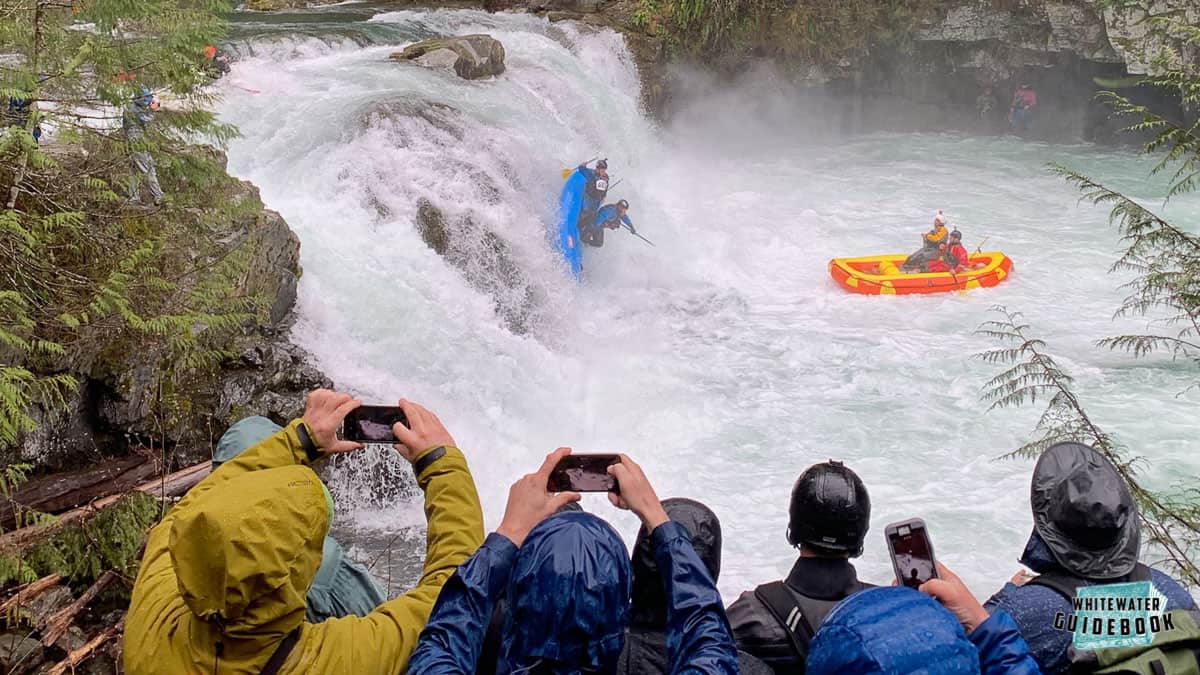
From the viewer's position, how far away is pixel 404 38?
14.3 meters

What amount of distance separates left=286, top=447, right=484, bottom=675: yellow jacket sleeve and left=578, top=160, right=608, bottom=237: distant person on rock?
8.03 m

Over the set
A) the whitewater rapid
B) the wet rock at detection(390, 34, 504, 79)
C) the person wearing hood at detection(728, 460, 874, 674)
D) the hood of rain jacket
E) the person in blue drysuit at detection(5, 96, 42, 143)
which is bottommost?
the whitewater rapid

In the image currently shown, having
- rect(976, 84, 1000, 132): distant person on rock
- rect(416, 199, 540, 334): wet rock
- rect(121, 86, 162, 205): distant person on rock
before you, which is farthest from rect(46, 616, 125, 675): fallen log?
rect(976, 84, 1000, 132): distant person on rock

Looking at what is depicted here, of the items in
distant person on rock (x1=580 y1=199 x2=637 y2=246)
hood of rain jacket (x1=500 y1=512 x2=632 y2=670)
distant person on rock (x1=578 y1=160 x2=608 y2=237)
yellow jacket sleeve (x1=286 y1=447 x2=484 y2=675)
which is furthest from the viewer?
distant person on rock (x1=580 y1=199 x2=637 y2=246)

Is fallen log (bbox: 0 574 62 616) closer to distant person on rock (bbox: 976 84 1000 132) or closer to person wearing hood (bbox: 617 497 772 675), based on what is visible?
person wearing hood (bbox: 617 497 772 675)

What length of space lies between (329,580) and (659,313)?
8166 millimetres

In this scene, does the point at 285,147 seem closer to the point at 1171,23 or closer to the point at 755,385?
the point at 755,385

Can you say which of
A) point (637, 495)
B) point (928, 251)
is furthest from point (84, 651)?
point (928, 251)

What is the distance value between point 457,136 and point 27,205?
5.98m

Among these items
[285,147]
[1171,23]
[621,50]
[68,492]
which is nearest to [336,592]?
[68,492]

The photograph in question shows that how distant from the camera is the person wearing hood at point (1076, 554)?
206cm

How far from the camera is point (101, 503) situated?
4.46 meters

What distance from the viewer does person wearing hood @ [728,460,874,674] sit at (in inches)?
84.0

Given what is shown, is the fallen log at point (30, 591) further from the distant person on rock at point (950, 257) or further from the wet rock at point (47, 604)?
the distant person on rock at point (950, 257)
